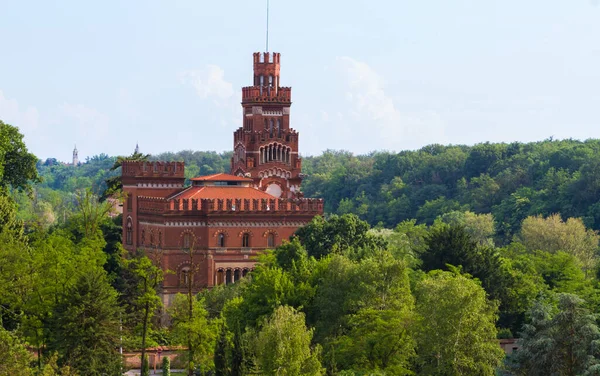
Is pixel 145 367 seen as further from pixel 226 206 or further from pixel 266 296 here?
pixel 226 206

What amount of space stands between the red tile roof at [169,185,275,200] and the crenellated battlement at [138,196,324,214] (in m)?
1.16

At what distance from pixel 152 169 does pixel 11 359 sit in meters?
50.9

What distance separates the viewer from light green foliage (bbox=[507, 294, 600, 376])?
3034 inches

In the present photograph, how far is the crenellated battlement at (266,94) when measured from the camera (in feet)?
435

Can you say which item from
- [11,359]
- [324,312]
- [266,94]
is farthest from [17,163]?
[11,359]

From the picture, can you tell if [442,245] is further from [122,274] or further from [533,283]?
[122,274]

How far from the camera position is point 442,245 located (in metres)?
93.3

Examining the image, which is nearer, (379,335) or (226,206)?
(379,335)

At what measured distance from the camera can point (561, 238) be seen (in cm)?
13412

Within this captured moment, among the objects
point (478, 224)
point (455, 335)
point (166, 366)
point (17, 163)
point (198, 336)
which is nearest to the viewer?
point (455, 335)

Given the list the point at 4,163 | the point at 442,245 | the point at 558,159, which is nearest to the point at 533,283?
the point at 442,245

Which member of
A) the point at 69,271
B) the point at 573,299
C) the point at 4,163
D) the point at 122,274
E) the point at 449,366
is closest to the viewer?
the point at 449,366

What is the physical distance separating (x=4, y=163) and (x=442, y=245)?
38.8 meters

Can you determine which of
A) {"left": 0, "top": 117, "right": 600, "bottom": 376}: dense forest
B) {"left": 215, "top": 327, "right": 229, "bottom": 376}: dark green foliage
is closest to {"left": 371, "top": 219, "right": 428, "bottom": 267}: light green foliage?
{"left": 0, "top": 117, "right": 600, "bottom": 376}: dense forest
